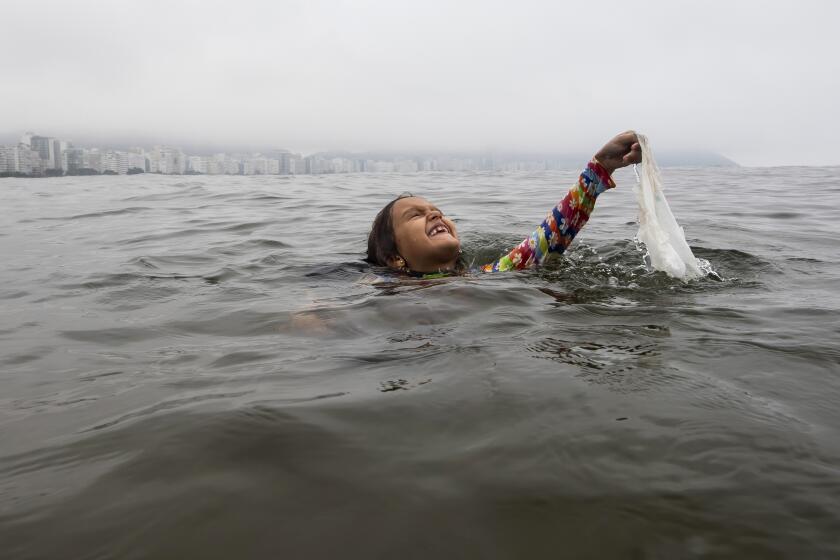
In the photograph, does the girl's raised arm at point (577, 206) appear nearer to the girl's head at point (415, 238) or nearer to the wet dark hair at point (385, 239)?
the girl's head at point (415, 238)

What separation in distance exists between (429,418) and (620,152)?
2886 millimetres

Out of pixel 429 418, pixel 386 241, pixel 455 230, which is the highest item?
pixel 455 230

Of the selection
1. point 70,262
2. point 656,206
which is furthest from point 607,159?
point 70,262

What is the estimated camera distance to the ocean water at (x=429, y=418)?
1.17 metres

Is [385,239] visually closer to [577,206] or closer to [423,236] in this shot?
[423,236]

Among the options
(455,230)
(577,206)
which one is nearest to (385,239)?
(455,230)

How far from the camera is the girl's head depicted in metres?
4.28

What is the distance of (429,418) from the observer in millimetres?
1690

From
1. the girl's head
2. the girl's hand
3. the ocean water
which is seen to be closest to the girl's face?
the girl's head

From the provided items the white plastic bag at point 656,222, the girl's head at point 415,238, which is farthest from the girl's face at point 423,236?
the white plastic bag at point 656,222

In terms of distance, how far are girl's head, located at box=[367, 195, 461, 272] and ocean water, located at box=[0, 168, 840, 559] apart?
1.78 feet

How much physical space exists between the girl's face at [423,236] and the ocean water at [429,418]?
1.68 feet

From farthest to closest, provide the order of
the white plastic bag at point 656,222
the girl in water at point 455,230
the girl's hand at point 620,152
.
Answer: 1. the girl in water at point 455,230
2. the girl's hand at point 620,152
3. the white plastic bag at point 656,222

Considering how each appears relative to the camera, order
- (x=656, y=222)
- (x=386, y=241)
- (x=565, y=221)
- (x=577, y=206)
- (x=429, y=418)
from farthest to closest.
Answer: (x=386, y=241)
(x=565, y=221)
(x=577, y=206)
(x=656, y=222)
(x=429, y=418)
